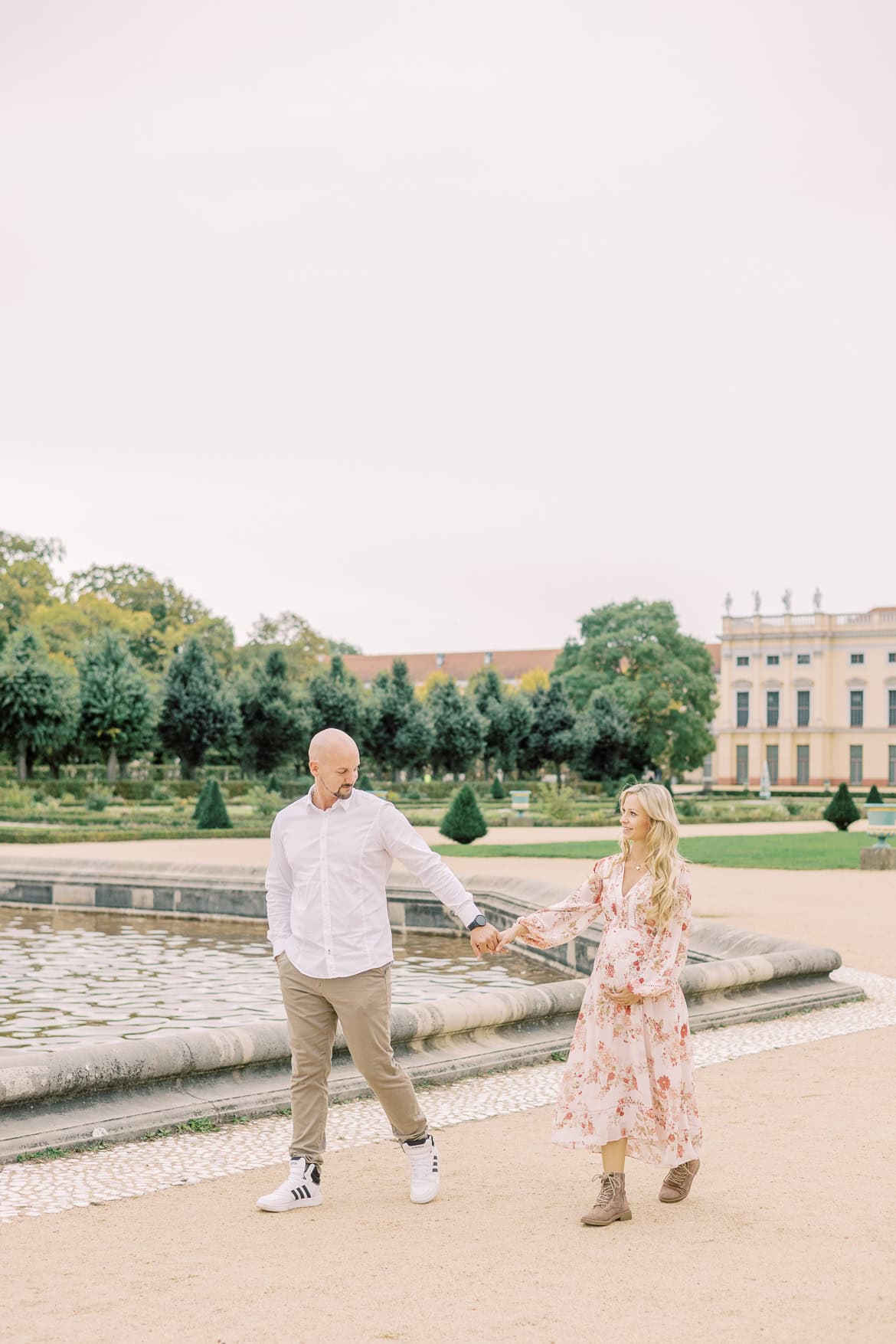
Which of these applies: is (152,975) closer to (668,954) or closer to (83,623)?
(668,954)

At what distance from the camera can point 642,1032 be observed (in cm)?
429

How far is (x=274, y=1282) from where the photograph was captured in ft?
11.6

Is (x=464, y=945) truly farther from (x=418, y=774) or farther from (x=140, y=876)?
(x=418, y=774)

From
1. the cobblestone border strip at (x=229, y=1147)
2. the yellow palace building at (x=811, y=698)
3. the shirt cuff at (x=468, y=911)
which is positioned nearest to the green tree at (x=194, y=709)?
the cobblestone border strip at (x=229, y=1147)

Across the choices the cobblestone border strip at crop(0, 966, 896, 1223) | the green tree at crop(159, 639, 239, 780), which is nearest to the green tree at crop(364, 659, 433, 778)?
the green tree at crop(159, 639, 239, 780)

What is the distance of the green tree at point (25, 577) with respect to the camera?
56031 millimetres

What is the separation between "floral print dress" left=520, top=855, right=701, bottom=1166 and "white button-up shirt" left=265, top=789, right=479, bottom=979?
49 cm

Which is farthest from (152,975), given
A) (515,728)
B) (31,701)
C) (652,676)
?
(652,676)

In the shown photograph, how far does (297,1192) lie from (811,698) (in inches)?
3134

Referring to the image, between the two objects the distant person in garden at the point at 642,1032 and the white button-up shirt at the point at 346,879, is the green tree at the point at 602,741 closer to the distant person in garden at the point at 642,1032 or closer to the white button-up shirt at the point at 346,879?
the distant person in garden at the point at 642,1032

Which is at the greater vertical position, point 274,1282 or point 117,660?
point 117,660

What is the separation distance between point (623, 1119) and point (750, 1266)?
67cm

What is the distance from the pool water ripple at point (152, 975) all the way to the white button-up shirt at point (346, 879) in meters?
3.37

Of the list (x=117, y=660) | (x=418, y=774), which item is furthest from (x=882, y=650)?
(x=117, y=660)
